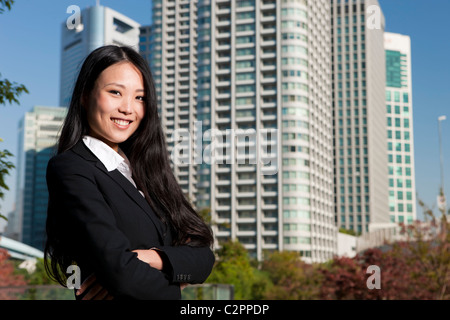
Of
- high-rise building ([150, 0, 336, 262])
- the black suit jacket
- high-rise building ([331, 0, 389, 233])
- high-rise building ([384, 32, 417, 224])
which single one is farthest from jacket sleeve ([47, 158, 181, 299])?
high-rise building ([384, 32, 417, 224])

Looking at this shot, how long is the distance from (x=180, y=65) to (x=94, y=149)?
272 feet

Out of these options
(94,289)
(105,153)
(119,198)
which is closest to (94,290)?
(94,289)

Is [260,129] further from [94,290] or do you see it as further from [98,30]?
[94,290]

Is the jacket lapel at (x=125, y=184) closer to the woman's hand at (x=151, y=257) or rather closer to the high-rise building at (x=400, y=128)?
the woman's hand at (x=151, y=257)

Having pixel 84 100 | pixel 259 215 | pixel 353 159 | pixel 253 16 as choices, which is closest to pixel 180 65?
pixel 253 16

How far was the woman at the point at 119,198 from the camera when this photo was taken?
1.51 metres

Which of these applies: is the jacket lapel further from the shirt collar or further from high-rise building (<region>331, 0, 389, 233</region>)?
high-rise building (<region>331, 0, 389, 233</region>)

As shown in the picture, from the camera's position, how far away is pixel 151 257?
1614 millimetres

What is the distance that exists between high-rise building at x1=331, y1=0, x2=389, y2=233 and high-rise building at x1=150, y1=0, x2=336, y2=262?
2153 cm

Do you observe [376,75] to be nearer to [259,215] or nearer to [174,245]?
[259,215]

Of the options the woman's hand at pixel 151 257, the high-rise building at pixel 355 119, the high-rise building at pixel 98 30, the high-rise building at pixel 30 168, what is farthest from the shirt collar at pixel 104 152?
the high-rise building at pixel 30 168

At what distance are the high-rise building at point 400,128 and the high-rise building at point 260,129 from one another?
43.3 metres

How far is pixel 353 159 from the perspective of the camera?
334 feet

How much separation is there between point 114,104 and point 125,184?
0.86ft
